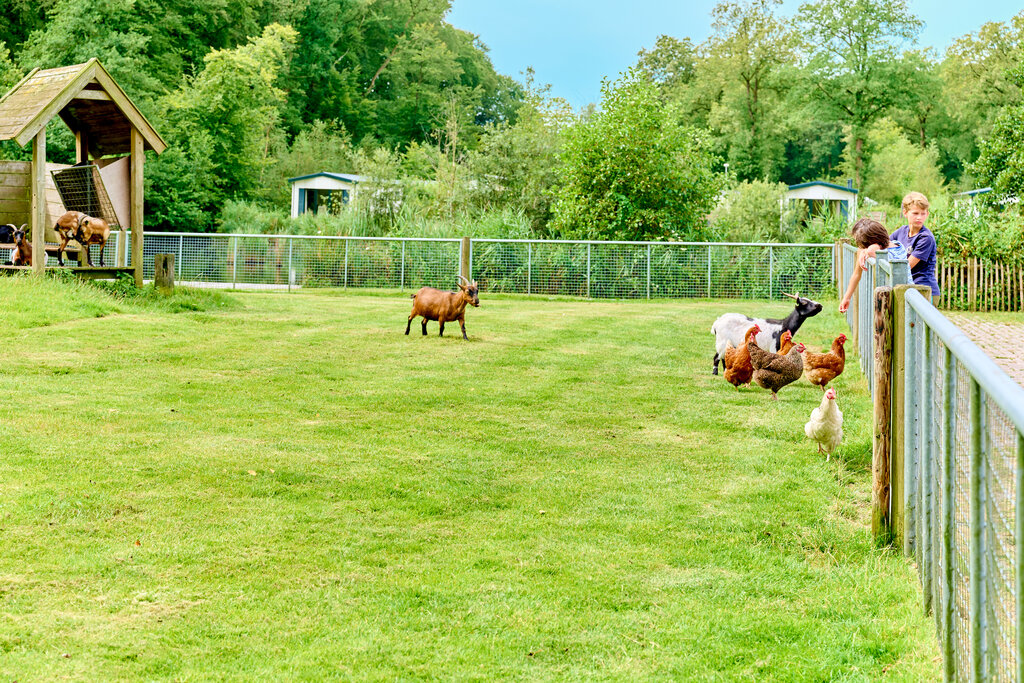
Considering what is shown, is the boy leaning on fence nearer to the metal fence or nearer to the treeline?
the metal fence

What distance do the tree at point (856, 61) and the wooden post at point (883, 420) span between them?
70098mm

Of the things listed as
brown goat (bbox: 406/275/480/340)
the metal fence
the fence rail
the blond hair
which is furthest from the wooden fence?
the fence rail

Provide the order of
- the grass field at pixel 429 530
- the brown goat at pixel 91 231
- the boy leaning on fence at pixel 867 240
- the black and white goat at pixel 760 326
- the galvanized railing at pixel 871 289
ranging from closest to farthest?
1. the grass field at pixel 429 530
2. the galvanized railing at pixel 871 289
3. the boy leaning on fence at pixel 867 240
4. the black and white goat at pixel 760 326
5. the brown goat at pixel 91 231

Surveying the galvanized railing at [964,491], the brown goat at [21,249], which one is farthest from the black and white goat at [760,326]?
the brown goat at [21,249]

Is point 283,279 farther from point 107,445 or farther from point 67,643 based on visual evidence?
point 67,643

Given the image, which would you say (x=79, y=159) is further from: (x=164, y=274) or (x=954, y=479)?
(x=954, y=479)

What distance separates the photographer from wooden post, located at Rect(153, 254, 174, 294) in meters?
16.9

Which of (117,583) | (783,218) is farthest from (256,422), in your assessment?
(783,218)

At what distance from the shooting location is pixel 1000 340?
15.5 m

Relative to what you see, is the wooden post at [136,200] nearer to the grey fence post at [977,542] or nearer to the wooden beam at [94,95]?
the wooden beam at [94,95]

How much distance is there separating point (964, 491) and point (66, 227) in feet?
49.8

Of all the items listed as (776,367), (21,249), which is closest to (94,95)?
(21,249)

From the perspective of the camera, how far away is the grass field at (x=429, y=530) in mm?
3766

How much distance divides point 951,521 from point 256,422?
569cm
